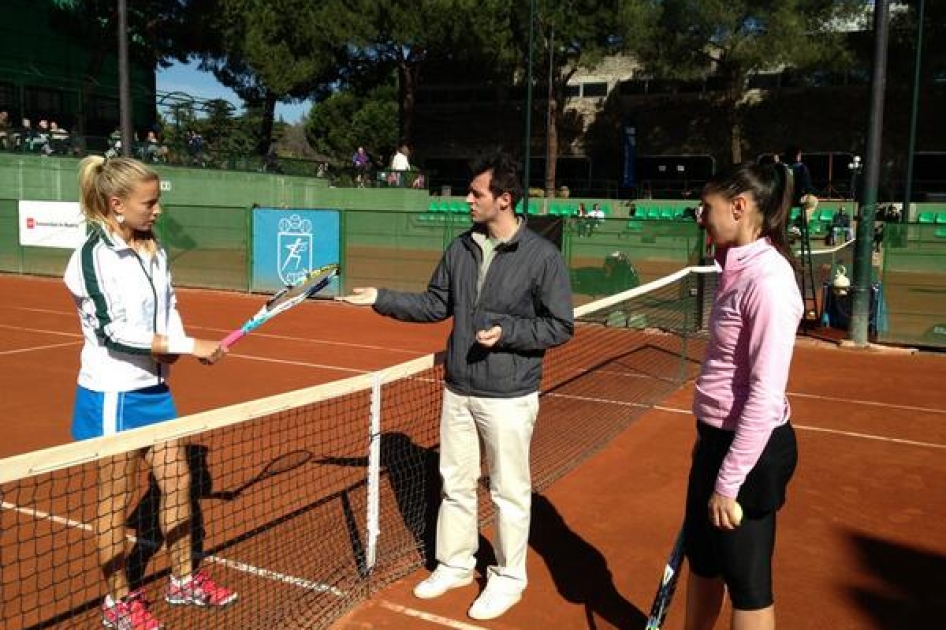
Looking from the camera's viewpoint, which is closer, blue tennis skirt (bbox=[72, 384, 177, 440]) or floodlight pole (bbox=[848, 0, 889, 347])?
blue tennis skirt (bbox=[72, 384, 177, 440])

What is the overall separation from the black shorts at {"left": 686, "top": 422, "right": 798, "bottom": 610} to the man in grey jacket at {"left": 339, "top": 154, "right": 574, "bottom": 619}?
3.51 feet

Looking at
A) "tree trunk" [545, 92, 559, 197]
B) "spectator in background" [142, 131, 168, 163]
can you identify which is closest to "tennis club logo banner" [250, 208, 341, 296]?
"spectator in background" [142, 131, 168, 163]

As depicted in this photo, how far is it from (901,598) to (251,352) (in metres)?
8.93

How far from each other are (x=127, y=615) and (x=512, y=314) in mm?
2099

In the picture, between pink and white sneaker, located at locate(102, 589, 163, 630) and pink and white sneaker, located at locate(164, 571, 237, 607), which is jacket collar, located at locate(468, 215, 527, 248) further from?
pink and white sneaker, located at locate(102, 589, 163, 630)

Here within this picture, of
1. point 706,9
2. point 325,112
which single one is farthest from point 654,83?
point 325,112

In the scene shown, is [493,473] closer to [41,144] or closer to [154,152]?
[41,144]

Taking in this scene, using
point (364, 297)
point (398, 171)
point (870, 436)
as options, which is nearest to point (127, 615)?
point (364, 297)

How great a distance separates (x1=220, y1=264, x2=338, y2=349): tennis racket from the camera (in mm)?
3658

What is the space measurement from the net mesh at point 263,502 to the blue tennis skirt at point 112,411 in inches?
5.5

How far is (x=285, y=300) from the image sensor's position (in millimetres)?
3699

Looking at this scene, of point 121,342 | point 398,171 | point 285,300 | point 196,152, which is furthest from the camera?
point 398,171

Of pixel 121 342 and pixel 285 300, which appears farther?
pixel 285 300

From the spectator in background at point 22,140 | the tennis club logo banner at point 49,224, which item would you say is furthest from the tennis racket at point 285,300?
the spectator in background at point 22,140
